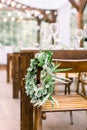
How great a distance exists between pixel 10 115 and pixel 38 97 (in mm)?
1564

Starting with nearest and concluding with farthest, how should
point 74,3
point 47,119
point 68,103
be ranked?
point 68,103
point 47,119
point 74,3

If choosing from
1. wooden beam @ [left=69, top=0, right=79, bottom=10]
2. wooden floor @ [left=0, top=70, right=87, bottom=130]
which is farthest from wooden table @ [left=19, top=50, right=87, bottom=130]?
wooden beam @ [left=69, top=0, right=79, bottom=10]

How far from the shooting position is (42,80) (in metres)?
2.01

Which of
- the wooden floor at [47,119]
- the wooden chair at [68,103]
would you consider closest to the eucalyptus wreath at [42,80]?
the wooden chair at [68,103]

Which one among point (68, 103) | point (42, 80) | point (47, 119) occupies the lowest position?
point (47, 119)

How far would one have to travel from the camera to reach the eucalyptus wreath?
6.46 ft

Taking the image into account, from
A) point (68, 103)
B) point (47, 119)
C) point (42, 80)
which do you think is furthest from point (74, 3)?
point (42, 80)

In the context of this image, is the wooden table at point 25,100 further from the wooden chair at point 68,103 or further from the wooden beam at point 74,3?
the wooden beam at point 74,3

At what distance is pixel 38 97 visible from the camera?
6.54 ft

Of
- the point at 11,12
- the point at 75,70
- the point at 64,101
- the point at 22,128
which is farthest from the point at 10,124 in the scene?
the point at 11,12

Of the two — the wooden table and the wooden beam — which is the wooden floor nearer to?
the wooden table

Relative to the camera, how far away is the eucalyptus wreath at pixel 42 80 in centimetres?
197

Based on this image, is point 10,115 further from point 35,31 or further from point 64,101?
point 35,31

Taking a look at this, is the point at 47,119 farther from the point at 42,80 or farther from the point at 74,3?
the point at 74,3
